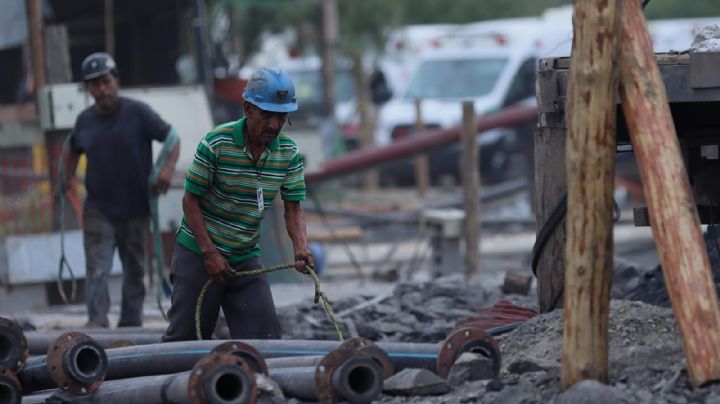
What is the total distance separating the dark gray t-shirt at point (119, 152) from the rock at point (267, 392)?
170 inches

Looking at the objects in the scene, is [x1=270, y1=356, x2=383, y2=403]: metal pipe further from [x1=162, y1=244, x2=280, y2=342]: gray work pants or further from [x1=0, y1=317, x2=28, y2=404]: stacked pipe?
[x1=0, y1=317, x2=28, y2=404]: stacked pipe

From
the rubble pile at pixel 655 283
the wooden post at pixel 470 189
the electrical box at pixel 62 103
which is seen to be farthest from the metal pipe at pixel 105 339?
the wooden post at pixel 470 189

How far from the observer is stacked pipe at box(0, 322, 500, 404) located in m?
5.89

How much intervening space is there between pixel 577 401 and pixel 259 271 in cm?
219

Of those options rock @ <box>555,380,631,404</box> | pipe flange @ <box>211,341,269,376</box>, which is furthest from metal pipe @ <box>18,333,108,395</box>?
rock @ <box>555,380,631,404</box>

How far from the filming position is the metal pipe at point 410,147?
17062 mm

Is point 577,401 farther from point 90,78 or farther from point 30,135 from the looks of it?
point 30,135

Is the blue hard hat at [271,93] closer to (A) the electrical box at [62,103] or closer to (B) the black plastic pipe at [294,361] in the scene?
(B) the black plastic pipe at [294,361]

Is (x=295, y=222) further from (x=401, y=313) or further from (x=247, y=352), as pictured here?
(x=401, y=313)

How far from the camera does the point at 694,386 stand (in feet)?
18.9

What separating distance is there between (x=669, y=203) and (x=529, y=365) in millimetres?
1238

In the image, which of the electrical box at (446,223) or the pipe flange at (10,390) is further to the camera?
the electrical box at (446,223)

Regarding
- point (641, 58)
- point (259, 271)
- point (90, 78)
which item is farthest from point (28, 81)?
point (641, 58)

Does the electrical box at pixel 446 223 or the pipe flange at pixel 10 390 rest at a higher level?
the pipe flange at pixel 10 390
